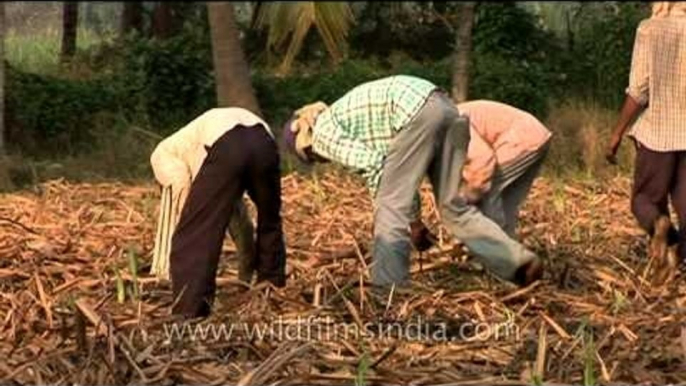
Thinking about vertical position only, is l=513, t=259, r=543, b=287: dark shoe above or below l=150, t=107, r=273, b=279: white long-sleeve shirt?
below

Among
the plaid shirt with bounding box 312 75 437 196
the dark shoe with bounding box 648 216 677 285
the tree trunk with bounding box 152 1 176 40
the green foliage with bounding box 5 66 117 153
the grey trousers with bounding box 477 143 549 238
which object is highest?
the plaid shirt with bounding box 312 75 437 196

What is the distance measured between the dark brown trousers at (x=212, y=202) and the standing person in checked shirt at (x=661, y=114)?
185 cm

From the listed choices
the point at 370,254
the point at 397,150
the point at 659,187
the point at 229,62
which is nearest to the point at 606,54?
the point at 229,62

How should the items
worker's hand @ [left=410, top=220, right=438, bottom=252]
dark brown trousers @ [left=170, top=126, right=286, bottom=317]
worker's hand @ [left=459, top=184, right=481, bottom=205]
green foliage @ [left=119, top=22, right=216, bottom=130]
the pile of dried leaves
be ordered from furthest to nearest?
green foliage @ [left=119, top=22, right=216, bottom=130]
worker's hand @ [left=459, top=184, right=481, bottom=205]
worker's hand @ [left=410, top=220, right=438, bottom=252]
dark brown trousers @ [left=170, top=126, right=286, bottom=317]
the pile of dried leaves

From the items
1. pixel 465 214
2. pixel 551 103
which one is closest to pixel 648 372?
pixel 465 214

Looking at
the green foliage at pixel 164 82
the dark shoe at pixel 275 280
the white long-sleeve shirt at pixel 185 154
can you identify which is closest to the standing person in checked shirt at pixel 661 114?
the dark shoe at pixel 275 280

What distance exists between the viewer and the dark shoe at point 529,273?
5781mm

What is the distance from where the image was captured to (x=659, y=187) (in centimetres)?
641

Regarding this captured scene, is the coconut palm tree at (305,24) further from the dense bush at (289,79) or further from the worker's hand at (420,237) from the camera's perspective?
the worker's hand at (420,237)

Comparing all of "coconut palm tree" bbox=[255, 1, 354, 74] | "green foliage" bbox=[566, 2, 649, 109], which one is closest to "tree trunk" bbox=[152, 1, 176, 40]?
"coconut palm tree" bbox=[255, 1, 354, 74]

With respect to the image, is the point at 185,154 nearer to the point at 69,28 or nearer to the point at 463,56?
the point at 463,56

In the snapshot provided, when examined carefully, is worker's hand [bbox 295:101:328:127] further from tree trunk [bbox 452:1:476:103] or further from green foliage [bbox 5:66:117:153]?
green foliage [bbox 5:66:117:153]

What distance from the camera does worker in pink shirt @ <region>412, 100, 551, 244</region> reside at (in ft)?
20.7

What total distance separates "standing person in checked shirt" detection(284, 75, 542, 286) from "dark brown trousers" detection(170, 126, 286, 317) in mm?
330
